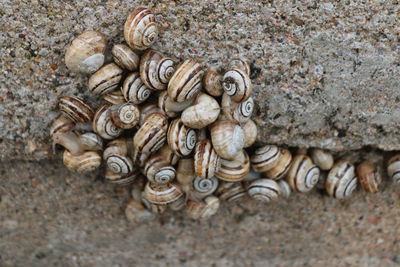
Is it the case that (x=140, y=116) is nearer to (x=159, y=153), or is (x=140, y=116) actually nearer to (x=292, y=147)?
(x=159, y=153)

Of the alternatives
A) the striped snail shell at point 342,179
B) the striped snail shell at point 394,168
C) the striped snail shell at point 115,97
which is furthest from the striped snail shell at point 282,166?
the striped snail shell at point 115,97

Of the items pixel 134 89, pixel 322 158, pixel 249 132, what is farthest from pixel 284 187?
pixel 134 89

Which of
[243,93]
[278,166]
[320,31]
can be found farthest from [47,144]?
[320,31]

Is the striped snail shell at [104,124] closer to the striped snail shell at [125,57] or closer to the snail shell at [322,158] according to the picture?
the striped snail shell at [125,57]

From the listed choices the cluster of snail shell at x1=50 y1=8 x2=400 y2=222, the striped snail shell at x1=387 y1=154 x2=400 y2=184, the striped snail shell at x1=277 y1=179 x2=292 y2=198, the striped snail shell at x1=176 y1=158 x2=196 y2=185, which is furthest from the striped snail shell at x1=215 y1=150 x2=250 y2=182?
the striped snail shell at x1=387 y1=154 x2=400 y2=184

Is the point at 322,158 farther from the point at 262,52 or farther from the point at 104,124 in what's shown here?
the point at 104,124

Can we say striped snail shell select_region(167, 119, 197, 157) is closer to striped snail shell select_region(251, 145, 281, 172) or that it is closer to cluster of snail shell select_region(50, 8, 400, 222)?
cluster of snail shell select_region(50, 8, 400, 222)

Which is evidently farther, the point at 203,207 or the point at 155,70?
the point at 203,207
